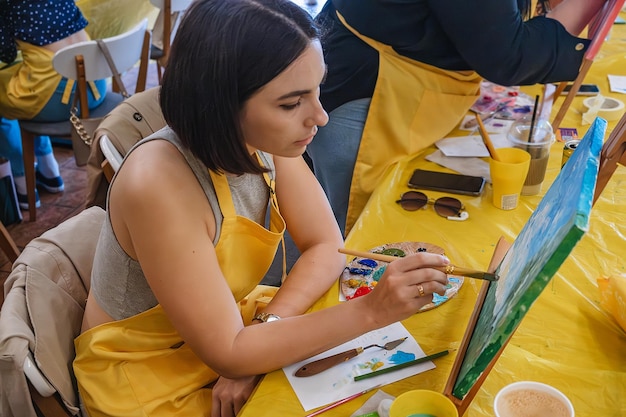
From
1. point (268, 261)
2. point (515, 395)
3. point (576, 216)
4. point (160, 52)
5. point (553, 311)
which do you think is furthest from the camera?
point (160, 52)

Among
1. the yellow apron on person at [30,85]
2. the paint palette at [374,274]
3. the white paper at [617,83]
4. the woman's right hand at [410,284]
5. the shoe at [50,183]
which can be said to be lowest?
the shoe at [50,183]

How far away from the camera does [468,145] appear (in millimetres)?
1754

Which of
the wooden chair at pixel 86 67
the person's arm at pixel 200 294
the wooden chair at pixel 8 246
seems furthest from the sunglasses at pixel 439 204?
the wooden chair at pixel 8 246

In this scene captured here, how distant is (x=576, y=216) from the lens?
0.62 meters

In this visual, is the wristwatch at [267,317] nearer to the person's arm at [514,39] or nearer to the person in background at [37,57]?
the person's arm at [514,39]

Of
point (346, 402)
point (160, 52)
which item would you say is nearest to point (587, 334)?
point (346, 402)

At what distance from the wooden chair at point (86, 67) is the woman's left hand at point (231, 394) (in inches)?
70.9

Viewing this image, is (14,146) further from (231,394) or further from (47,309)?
(231,394)

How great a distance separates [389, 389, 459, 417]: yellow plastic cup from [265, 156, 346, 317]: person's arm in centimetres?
39

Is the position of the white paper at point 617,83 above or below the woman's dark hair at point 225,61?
below

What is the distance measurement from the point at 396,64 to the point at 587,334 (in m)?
0.91

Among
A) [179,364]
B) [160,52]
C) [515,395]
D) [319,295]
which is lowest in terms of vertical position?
[160,52]

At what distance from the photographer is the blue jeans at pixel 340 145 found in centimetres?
178

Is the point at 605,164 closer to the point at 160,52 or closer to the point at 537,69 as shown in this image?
the point at 537,69
